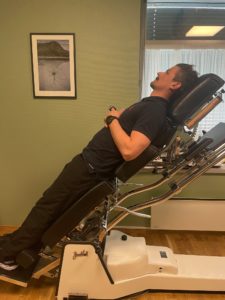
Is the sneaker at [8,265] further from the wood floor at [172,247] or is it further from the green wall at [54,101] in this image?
the green wall at [54,101]

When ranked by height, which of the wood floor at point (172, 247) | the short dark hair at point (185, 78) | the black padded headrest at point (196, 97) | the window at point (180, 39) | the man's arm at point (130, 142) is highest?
the window at point (180, 39)

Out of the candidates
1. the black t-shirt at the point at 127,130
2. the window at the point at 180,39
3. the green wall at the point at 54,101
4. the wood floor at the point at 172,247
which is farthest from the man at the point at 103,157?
the window at the point at 180,39

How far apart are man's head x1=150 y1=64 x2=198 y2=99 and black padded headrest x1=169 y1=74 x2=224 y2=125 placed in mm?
105

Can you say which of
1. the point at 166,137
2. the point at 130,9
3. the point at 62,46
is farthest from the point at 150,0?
the point at 166,137

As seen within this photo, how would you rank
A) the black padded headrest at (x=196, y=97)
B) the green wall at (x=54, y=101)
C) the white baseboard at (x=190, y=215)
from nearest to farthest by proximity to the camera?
the black padded headrest at (x=196, y=97) < the green wall at (x=54, y=101) < the white baseboard at (x=190, y=215)

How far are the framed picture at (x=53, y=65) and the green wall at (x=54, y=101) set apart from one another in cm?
5

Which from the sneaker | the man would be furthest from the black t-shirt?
the sneaker

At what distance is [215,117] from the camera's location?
8.38 feet

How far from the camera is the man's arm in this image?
1.38 metres

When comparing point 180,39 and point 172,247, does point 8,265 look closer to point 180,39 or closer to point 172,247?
point 172,247

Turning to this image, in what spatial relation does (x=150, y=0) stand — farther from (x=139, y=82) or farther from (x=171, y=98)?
(x=171, y=98)

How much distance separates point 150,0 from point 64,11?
29.3 inches

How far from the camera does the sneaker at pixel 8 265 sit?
1652 mm

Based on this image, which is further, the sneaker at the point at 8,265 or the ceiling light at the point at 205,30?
the ceiling light at the point at 205,30
